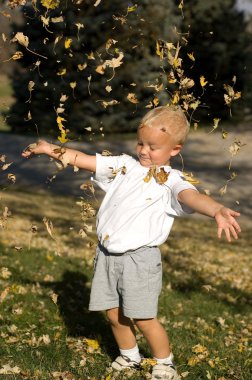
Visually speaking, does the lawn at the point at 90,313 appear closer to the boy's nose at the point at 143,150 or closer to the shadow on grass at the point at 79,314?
the shadow on grass at the point at 79,314

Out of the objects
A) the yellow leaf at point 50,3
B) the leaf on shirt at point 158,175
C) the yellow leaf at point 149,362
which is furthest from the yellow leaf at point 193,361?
the yellow leaf at point 50,3

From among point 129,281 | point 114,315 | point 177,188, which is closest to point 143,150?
point 177,188

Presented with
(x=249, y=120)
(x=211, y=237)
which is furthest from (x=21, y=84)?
(x=211, y=237)

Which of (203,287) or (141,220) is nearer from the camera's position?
(141,220)

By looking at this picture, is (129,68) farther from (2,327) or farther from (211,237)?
(2,327)

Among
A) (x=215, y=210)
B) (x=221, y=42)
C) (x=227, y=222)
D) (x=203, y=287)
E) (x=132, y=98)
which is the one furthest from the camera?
(x=221, y=42)

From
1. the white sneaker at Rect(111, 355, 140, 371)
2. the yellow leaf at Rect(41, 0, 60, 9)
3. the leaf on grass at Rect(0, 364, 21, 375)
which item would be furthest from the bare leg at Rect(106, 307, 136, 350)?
the yellow leaf at Rect(41, 0, 60, 9)

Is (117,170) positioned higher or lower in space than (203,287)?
higher

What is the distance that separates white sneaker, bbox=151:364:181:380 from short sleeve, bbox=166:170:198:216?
1.13 metres

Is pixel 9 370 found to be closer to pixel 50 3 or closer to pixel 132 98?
pixel 132 98

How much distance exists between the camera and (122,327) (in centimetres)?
463

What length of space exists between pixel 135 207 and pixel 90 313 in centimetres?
236

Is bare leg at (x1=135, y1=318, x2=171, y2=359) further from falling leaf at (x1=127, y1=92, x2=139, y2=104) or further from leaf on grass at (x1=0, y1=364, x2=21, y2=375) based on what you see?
falling leaf at (x1=127, y1=92, x2=139, y2=104)

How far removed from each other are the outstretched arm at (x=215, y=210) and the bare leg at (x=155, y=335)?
0.92m
